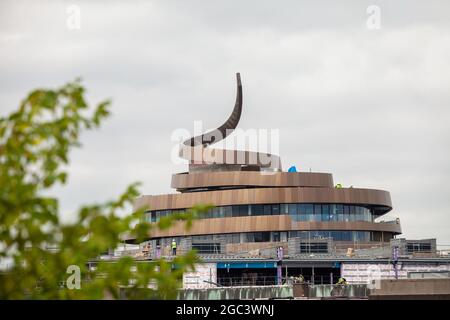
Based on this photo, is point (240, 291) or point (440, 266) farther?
point (440, 266)

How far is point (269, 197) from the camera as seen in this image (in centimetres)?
10788

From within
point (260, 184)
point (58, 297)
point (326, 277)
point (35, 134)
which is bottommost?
point (58, 297)

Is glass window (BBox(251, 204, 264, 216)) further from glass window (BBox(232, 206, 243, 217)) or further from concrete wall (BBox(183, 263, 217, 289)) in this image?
concrete wall (BBox(183, 263, 217, 289))

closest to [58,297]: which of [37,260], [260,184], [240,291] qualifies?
[37,260]

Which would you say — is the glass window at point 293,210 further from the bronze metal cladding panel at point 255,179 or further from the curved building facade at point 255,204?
the bronze metal cladding panel at point 255,179

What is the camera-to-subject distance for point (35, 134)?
1162 cm

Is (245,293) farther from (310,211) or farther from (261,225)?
(310,211)

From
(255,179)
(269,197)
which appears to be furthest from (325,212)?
(255,179)

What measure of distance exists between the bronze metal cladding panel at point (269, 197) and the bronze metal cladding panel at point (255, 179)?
190 cm

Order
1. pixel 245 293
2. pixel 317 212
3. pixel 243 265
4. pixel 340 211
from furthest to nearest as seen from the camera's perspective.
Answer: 1. pixel 340 211
2. pixel 317 212
3. pixel 243 265
4. pixel 245 293

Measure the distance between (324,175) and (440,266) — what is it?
17768mm

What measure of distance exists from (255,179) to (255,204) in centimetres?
399

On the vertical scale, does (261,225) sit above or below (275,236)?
above

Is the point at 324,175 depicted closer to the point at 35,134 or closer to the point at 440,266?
the point at 440,266
